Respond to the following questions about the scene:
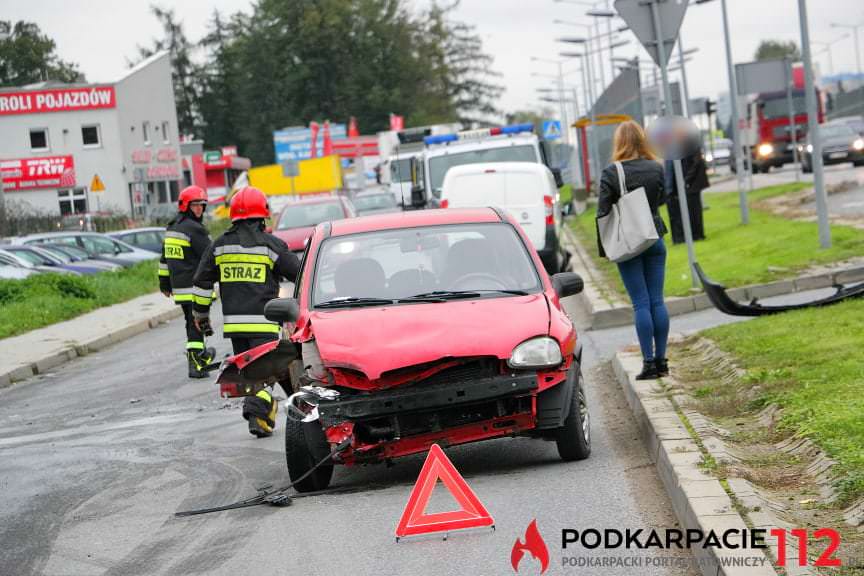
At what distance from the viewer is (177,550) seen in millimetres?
6836

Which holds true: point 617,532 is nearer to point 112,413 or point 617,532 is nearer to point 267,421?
point 267,421

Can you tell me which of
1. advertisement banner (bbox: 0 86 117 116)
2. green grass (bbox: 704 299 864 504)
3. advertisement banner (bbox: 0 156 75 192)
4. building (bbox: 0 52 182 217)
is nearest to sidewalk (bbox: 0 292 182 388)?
green grass (bbox: 704 299 864 504)

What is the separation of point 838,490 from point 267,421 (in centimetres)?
506

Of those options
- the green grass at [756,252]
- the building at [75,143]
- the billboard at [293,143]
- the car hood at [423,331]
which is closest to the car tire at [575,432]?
the car hood at [423,331]

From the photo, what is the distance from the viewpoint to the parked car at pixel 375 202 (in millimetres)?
38531

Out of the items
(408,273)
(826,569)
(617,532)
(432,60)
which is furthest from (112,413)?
(432,60)

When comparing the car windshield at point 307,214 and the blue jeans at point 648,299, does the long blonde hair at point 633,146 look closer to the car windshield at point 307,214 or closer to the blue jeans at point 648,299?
the blue jeans at point 648,299

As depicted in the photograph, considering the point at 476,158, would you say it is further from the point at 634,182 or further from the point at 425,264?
the point at 425,264

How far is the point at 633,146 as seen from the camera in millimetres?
10391

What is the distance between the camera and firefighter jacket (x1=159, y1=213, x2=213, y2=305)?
1407 cm

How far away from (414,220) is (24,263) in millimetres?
23449

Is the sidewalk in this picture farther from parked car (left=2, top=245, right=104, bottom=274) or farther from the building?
the building

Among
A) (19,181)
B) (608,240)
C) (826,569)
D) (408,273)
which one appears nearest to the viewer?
(826,569)

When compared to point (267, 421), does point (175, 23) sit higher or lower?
higher
